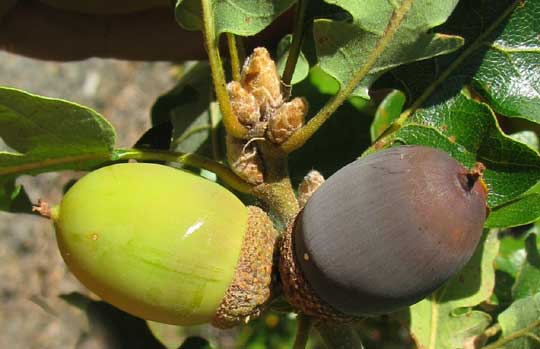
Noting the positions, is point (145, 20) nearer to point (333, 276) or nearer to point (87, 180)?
point (87, 180)

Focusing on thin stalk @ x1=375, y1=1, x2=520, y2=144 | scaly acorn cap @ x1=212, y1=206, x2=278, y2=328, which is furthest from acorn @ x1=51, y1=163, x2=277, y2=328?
thin stalk @ x1=375, y1=1, x2=520, y2=144

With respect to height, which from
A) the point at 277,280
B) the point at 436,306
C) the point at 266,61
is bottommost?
the point at 436,306

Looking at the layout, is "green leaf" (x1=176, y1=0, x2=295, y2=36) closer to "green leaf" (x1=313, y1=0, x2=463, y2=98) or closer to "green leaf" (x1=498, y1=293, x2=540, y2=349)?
"green leaf" (x1=313, y1=0, x2=463, y2=98)

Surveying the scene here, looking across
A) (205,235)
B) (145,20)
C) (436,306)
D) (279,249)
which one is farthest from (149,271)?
(145,20)

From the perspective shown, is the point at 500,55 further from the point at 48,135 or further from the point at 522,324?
the point at 48,135

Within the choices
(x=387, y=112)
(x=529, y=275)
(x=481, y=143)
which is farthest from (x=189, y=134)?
(x=529, y=275)

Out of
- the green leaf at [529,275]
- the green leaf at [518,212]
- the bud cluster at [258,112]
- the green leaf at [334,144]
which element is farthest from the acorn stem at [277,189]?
the green leaf at [529,275]
